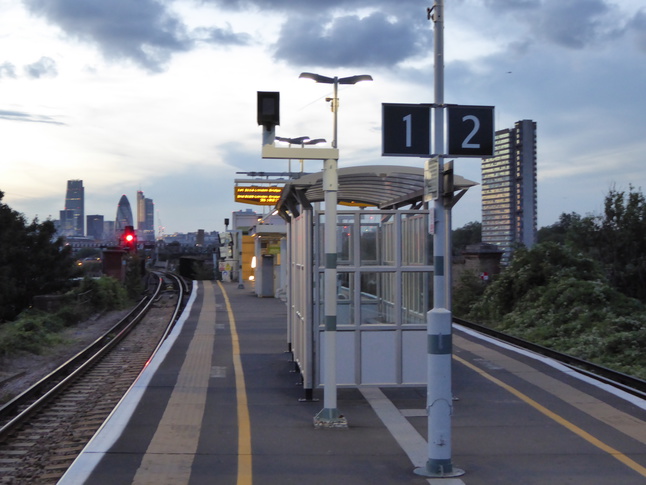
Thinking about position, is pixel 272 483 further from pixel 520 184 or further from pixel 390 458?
pixel 520 184

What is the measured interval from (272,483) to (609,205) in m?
23.9

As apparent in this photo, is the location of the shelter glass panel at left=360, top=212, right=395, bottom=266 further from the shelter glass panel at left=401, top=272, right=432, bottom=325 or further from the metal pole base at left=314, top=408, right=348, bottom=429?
the metal pole base at left=314, top=408, right=348, bottom=429

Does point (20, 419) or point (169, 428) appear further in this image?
point (20, 419)

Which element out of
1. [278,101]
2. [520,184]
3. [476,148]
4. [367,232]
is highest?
[520,184]

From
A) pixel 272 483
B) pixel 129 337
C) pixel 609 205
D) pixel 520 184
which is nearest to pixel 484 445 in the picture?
pixel 272 483

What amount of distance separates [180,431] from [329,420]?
68.2 inches

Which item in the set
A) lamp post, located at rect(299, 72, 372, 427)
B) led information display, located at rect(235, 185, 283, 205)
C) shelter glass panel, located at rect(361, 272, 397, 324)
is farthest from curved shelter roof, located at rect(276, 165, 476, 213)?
led information display, located at rect(235, 185, 283, 205)

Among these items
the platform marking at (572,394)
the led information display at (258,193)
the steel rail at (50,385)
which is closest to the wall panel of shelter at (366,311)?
the platform marking at (572,394)

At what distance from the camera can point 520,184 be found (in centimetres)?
Answer: 11938

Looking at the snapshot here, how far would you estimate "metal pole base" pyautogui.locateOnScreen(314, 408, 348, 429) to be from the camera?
27.7ft

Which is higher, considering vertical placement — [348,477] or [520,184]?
[520,184]

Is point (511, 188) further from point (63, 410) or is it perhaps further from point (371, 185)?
point (63, 410)

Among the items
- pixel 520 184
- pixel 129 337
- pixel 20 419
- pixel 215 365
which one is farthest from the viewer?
pixel 520 184

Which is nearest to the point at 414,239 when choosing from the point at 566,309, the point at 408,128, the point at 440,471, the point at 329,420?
the point at 329,420
